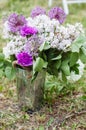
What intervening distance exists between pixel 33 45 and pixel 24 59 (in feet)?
0.36

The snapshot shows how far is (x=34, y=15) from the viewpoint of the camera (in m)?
2.63

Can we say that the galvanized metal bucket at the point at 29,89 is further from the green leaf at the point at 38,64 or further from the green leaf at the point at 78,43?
the green leaf at the point at 78,43

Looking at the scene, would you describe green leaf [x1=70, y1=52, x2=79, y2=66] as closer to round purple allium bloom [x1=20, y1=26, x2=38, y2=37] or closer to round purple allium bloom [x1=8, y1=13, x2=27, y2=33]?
round purple allium bloom [x1=20, y1=26, x2=38, y2=37]

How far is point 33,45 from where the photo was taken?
93.7 inches

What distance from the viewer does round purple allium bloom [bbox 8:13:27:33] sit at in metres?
2.48

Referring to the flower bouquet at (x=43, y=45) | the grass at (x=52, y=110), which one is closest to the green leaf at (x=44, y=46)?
the flower bouquet at (x=43, y=45)

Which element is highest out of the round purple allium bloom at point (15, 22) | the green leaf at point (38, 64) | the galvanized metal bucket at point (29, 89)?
the round purple allium bloom at point (15, 22)

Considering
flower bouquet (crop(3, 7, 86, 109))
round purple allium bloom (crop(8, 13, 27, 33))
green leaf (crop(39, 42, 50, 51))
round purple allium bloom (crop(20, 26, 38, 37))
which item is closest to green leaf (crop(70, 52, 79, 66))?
flower bouquet (crop(3, 7, 86, 109))

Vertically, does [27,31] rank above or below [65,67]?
above

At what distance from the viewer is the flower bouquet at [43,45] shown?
2387 millimetres

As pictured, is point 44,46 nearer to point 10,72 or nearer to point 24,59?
point 24,59

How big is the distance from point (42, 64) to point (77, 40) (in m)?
0.27

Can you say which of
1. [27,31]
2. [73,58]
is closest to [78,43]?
[73,58]

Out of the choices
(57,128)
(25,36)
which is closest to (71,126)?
(57,128)
